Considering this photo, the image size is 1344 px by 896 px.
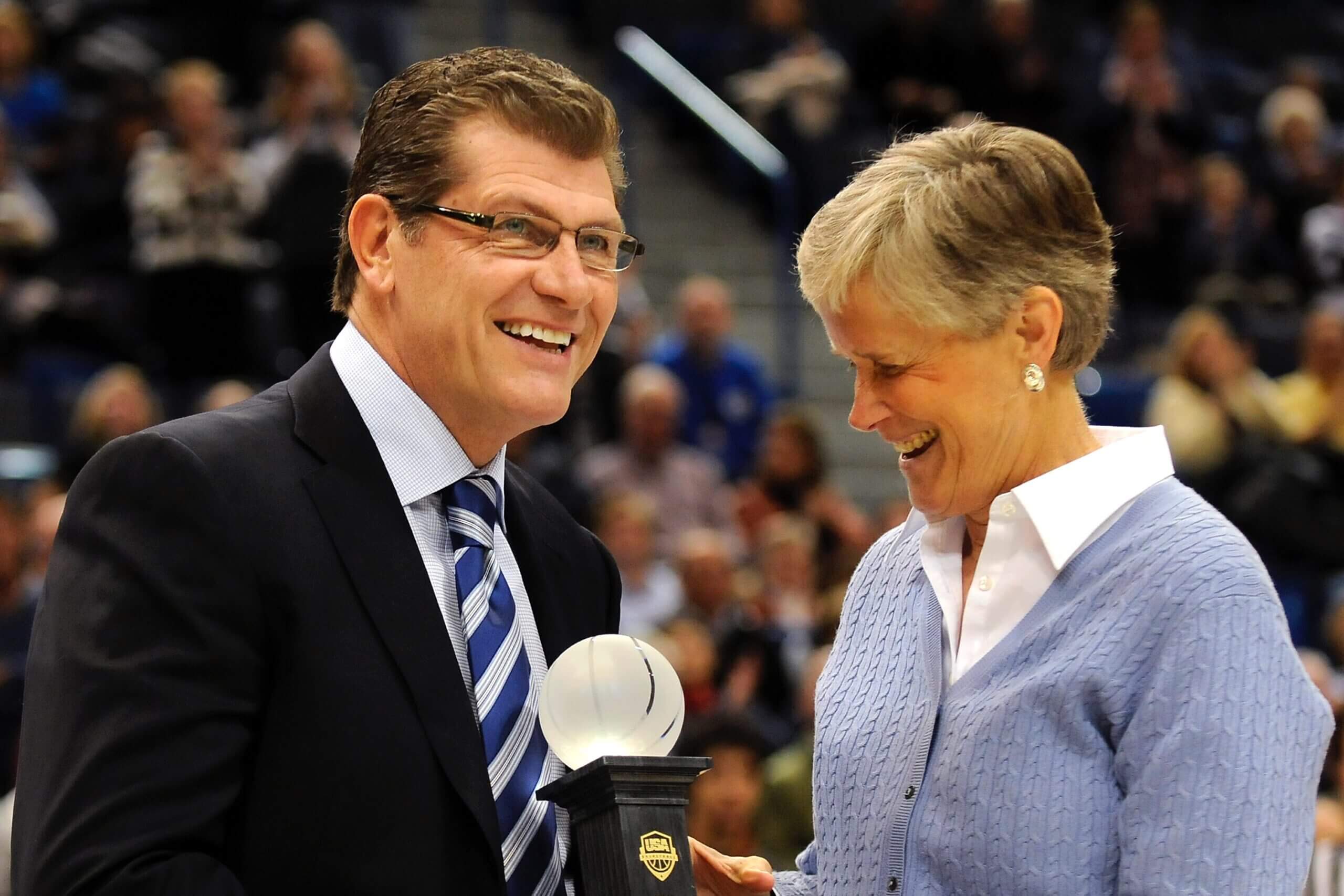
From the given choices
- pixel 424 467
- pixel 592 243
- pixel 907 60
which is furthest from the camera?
pixel 907 60

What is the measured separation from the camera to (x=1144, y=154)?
10.4 meters

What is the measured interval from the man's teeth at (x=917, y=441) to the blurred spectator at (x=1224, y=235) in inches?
322

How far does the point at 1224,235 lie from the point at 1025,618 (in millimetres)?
8469

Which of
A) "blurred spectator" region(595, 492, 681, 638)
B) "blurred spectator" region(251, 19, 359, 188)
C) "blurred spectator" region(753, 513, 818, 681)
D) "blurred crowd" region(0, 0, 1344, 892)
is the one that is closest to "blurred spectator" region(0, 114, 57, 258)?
"blurred crowd" region(0, 0, 1344, 892)

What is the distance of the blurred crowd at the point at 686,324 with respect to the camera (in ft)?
21.8

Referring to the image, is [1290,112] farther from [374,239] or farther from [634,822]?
[634,822]

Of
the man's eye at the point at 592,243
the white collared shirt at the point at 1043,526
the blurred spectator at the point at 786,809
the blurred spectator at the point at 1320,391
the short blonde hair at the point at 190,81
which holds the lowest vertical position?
the blurred spectator at the point at 786,809

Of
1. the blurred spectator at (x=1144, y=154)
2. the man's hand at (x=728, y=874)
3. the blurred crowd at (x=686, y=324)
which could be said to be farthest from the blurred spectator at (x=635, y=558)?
the man's hand at (x=728, y=874)

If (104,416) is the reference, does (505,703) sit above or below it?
above

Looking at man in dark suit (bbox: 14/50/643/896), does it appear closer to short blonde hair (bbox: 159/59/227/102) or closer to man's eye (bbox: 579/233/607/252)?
man's eye (bbox: 579/233/607/252)

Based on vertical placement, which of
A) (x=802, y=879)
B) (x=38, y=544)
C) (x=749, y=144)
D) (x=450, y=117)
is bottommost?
(x=38, y=544)

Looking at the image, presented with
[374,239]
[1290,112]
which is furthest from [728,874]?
[1290,112]

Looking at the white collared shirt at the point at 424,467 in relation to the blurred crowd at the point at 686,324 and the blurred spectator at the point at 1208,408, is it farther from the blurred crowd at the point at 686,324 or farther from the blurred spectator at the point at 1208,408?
the blurred spectator at the point at 1208,408

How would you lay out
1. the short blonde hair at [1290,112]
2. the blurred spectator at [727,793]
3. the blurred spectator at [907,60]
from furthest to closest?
1. the short blonde hair at [1290,112]
2. the blurred spectator at [907,60]
3. the blurred spectator at [727,793]
